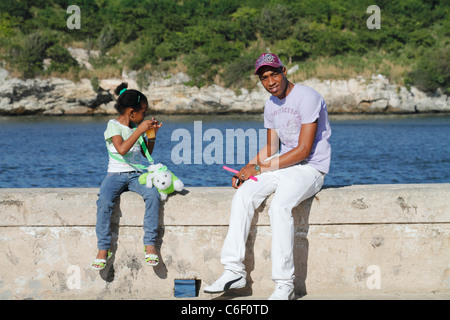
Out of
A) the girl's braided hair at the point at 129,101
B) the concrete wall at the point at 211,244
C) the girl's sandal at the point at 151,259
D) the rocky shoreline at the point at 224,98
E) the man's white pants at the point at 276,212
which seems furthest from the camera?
the rocky shoreline at the point at 224,98

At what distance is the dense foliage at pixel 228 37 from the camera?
148ft

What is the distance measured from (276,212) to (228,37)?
47.7 meters

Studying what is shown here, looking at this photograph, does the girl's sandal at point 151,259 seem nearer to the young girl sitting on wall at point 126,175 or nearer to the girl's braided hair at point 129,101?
the young girl sitting on wall at point 126,175

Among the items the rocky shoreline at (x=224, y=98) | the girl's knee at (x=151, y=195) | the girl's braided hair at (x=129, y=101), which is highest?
the rocky shoreline at (x=224, y=98)

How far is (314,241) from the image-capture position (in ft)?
14.6

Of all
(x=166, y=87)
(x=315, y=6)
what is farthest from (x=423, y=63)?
(x=166, y=87)

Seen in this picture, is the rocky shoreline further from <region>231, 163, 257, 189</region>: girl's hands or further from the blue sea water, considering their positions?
<region>231, 163, 257, 189</region>: girl's hands

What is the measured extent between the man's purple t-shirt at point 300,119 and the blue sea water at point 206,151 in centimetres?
1270

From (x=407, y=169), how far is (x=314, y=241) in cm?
1809

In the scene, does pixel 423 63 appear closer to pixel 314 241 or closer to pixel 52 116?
pixel 52 116

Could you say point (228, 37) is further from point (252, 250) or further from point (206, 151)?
point (252, 250)

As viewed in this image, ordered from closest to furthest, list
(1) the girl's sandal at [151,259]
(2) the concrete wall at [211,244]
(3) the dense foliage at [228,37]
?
1. (1) the girl's sandal at [151,259]
2. (2) the concrete wall at [211,244]
3. (3) the dense foliage at [228,37]

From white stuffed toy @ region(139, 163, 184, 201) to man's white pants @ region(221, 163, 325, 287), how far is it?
46 cm

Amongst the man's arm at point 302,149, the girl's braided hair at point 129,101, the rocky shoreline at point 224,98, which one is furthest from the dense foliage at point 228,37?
the man's arm at point 302,149
